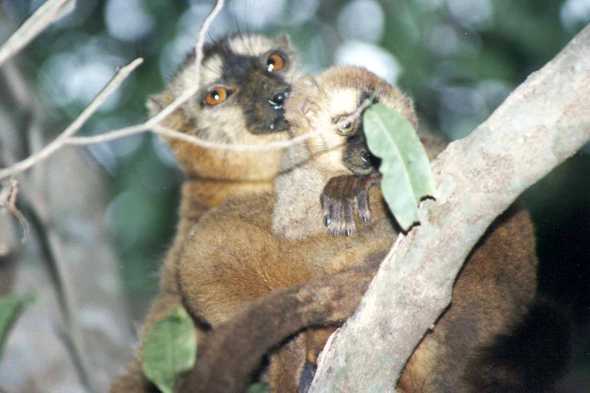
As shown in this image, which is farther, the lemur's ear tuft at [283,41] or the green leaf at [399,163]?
the lemur's ear tuft at [283,41]

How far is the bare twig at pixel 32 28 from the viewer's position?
160 centimetres

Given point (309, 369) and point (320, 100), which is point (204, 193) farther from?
point (309, 369)

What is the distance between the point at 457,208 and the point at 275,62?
9.00 feet

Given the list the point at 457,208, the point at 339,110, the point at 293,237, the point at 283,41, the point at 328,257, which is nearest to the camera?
the point at 457,208

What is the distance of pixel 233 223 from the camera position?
117 inches

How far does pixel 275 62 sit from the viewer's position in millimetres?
4426

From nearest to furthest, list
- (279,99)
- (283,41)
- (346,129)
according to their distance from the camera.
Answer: (346,129)
(279,99)
(283,41)

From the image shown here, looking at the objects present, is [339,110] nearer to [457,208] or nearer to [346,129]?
[346,129]

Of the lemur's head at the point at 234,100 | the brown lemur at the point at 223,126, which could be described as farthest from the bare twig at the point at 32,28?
the brown lemur at the point at 223,126

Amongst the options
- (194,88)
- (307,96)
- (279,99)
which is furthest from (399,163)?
(279,99)

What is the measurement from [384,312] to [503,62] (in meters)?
3.73

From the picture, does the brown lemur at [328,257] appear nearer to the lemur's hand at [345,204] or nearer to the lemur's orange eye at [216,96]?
the lemur's hand at [345,204]

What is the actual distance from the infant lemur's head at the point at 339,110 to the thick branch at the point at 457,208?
2.81ft

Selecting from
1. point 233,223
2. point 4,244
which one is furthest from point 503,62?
point 4,244
